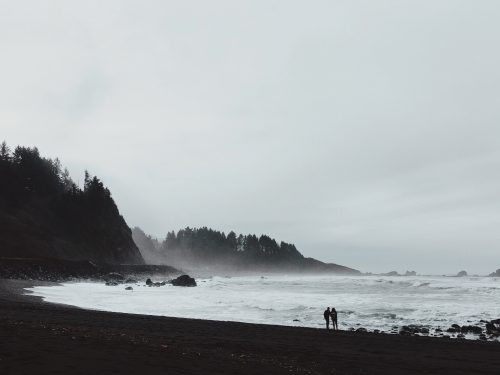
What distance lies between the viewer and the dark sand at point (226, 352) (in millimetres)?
10367

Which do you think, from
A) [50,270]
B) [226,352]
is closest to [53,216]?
[50,270]

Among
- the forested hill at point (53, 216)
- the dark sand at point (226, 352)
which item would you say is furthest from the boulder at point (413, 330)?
the forested hill at point (53, 216)

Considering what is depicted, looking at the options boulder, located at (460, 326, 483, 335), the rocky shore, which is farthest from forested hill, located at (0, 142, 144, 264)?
boulder, located at (460, 326, 483, 335)

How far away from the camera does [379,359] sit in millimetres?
16156

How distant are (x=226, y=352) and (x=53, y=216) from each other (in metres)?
112

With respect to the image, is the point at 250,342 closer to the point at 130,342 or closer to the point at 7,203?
the point at 130,342

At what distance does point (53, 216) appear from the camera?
115 meters

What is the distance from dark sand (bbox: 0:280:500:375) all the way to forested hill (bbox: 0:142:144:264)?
265 ft

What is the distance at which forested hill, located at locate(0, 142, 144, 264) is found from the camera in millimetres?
97875

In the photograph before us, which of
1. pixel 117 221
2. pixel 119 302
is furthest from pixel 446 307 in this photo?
pixel 117 221

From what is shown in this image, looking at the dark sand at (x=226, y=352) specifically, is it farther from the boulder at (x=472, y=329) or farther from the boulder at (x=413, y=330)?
the boulder at (x=472, y=329)

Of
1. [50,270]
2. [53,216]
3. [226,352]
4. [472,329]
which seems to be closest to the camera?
[226,352]

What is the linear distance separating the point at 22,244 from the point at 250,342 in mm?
86317

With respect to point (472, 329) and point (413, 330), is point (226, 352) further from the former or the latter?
point (472, 329)
